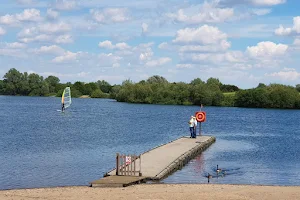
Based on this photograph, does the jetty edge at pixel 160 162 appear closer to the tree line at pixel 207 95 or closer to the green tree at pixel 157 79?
the tree line at pixel 207 95

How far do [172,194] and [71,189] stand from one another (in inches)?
161

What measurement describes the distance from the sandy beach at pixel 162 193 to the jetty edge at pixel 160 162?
2.50 ft

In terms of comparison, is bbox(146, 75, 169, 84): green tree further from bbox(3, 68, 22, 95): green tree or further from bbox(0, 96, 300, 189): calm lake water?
bbox(0, 96, 300, 189): calm lake water

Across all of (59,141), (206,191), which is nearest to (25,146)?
(59,141)

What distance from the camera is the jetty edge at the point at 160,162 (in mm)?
21645

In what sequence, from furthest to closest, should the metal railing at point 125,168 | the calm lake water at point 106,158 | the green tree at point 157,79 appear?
1. the green tree at point 157,79
2. the calm lake water at point 106,158
3. the metal railing at point 125,168

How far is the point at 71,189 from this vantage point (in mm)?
20516

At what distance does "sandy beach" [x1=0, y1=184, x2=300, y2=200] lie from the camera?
1844 centimetres

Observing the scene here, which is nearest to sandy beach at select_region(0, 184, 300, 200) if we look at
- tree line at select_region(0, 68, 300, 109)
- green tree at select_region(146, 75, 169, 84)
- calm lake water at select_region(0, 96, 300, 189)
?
calm lake water at select_region(0, 96, 300, 189)

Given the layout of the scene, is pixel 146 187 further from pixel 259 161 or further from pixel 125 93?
pixel 125 93

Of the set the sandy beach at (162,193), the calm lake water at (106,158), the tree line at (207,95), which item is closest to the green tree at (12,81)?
the tree line at (207,95)

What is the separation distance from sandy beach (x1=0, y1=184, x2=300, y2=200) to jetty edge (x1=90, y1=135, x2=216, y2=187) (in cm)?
76

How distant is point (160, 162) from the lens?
27.6 meters

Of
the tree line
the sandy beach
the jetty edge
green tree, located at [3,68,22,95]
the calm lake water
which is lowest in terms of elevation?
the calm lake water
